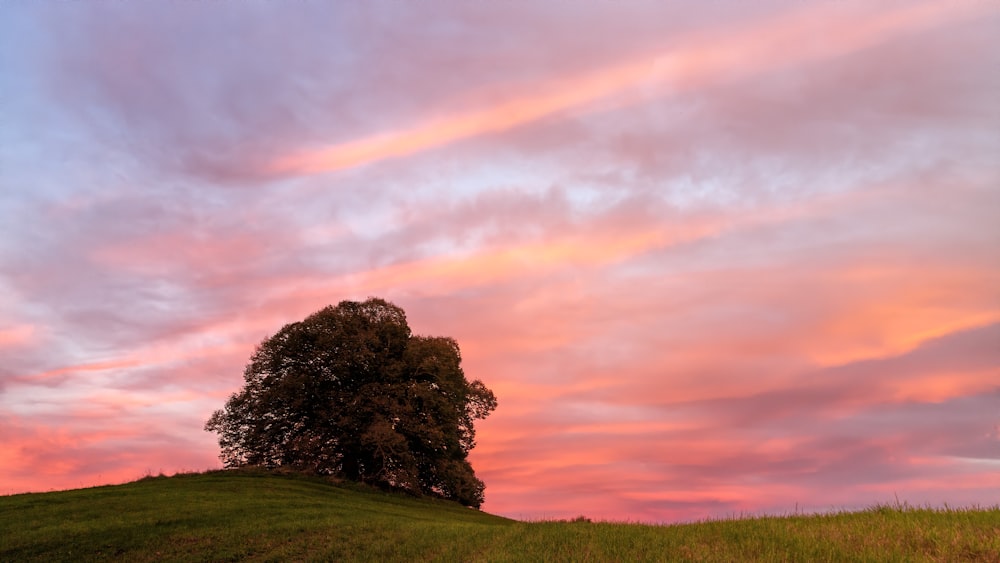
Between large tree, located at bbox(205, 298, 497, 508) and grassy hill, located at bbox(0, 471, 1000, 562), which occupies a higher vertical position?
large tree, located at bbox(205, 298, 497, 508)

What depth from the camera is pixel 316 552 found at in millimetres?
24297

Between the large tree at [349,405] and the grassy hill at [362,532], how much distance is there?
490cm

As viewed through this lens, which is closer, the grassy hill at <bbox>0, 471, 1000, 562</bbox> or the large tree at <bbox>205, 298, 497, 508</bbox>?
the grassy hill at <bbox>0, 471, 1000, 562</bbox>

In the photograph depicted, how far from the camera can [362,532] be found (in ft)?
89.4

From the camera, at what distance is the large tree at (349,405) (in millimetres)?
53562

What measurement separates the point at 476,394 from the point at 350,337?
13.6m

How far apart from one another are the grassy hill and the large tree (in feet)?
16.1

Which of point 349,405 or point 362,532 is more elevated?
point 349,405

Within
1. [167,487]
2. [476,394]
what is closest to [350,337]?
[476,394]

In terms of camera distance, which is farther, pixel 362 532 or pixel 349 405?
pixel 349 405

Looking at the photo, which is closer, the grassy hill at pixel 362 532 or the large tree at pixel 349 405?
the grassy hill at pixel 362 532

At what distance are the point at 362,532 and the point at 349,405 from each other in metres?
27.6

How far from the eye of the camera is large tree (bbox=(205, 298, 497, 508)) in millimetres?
53562

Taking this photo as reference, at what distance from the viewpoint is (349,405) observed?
54.0 meters
